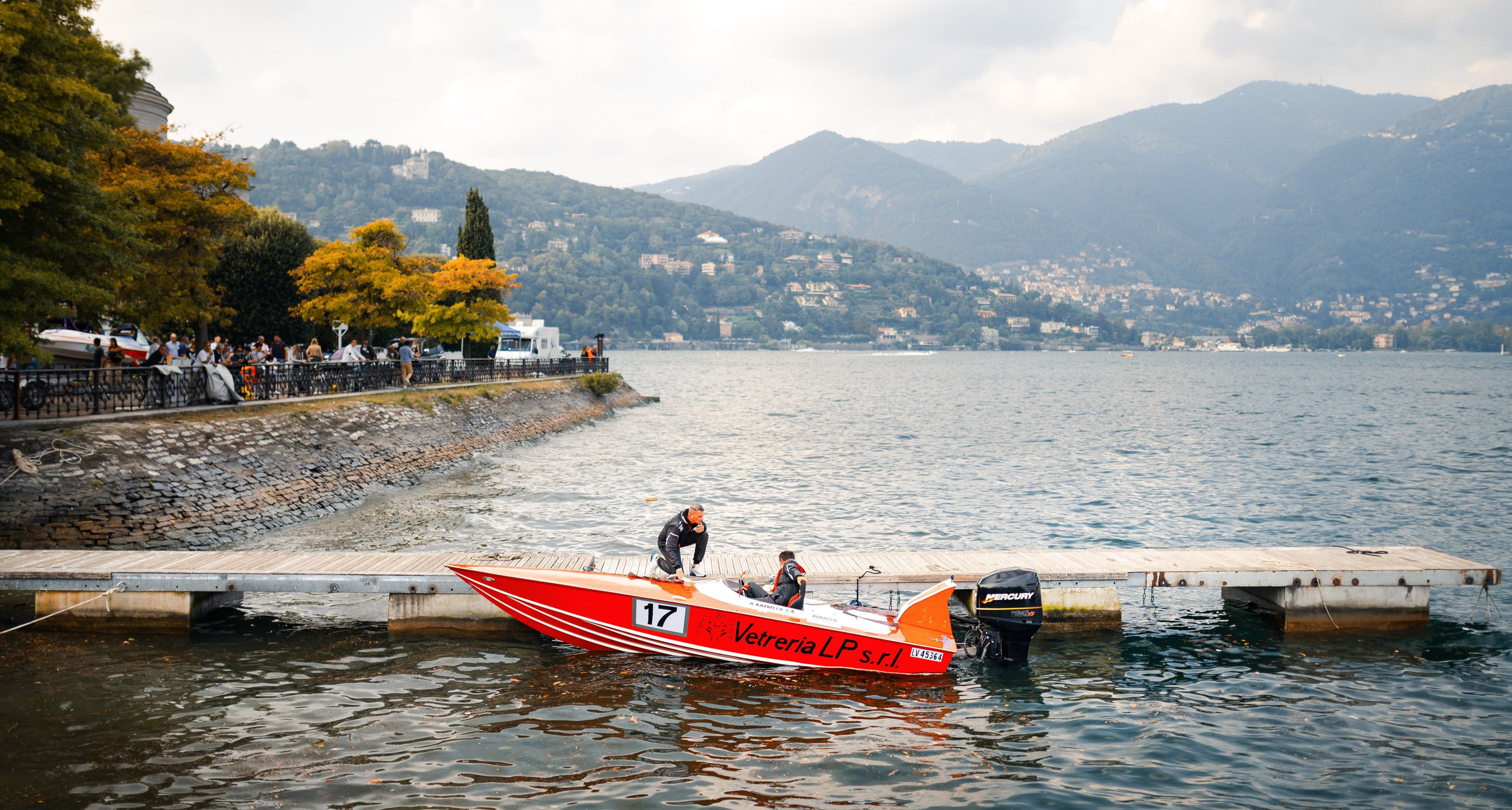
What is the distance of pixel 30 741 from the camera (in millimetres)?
8797

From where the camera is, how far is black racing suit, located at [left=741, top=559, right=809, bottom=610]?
39.7 feet

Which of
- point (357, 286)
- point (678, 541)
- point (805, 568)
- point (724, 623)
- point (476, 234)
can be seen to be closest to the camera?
point (724, 623)

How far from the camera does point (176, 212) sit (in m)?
28.5

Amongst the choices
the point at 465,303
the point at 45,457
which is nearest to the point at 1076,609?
the point at 45,457

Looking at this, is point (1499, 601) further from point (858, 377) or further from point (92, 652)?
point (858, 377)

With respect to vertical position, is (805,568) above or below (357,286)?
below

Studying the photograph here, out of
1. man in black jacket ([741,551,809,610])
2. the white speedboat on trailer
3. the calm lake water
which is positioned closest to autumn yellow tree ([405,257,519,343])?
the white speedboat on trailer

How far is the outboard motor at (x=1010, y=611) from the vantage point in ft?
39.8

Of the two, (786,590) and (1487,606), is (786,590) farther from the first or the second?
(1487,606)

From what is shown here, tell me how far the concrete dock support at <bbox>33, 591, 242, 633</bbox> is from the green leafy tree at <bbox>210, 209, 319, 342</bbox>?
34.3 m

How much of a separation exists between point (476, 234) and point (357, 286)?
658 inches

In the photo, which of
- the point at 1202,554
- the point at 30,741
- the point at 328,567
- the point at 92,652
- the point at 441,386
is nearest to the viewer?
the point at 30,741

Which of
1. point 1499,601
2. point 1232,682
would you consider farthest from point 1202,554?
point 1499,601

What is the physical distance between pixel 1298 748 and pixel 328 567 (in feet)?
44.5
